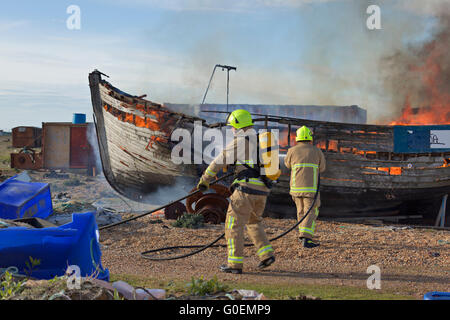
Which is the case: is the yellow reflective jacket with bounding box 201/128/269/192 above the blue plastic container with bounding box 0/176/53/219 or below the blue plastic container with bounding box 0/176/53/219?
above

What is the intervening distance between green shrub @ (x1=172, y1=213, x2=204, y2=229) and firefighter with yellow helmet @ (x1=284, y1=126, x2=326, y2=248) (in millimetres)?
2295

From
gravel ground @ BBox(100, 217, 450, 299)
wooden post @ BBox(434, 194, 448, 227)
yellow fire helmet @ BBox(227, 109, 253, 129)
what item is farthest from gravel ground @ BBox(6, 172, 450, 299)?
wooden post @ BBox(434, 194, 448, 227)

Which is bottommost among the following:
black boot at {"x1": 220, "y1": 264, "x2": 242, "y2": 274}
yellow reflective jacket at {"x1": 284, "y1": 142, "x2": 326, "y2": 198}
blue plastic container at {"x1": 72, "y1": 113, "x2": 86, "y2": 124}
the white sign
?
black boot at {"x1": 220, "y1": 264, "x2": 242, "y2": 274}

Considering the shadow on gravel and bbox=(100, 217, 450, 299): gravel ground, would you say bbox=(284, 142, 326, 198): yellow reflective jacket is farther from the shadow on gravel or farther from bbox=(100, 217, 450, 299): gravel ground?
the shadow on gravel

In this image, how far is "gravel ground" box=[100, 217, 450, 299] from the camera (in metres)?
5.37

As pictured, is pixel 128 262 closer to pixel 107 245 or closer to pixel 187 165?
pixel 107 245

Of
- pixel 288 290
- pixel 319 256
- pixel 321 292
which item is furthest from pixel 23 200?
pixel 321 292

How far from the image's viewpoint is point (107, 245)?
709cm

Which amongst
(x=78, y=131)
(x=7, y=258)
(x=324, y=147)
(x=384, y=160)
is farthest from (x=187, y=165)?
(x=78, y=131)

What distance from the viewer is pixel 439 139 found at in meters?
10.4

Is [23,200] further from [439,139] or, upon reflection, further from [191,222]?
[439,139]

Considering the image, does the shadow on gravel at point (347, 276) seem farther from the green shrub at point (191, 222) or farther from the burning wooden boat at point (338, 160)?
the burning wooden boat at point (338, 160)

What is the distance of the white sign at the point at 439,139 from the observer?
34.1 ft
